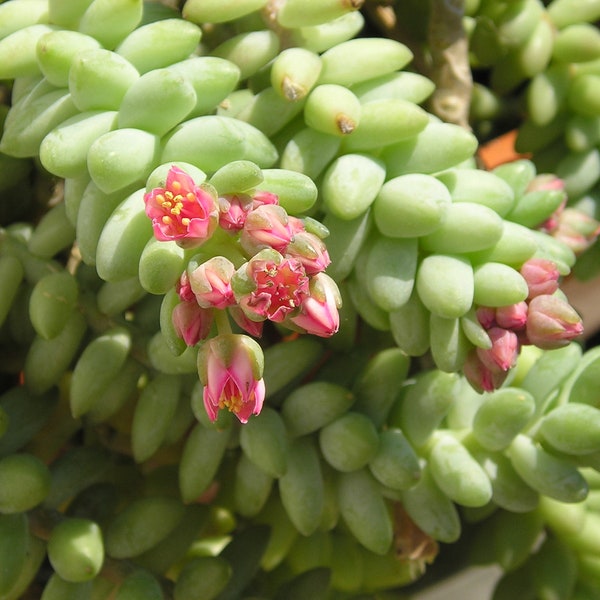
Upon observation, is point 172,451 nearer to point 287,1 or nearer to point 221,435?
point 221,435

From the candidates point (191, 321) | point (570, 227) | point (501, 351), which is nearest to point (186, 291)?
point (191, 321)

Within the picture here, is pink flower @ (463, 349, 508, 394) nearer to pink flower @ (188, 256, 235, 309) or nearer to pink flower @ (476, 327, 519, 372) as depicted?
pink flower @ (476, 327, 519, 372)

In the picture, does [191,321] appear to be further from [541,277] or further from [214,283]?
[541,277]

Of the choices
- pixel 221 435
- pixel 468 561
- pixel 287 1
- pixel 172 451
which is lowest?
pixel 468 561

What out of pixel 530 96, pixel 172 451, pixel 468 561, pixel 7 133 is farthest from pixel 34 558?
pixel 530 96

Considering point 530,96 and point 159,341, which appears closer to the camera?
point 159,341

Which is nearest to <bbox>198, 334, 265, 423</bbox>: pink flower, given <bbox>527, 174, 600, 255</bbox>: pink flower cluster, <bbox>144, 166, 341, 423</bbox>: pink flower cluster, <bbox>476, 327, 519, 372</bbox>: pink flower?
<bbox>144, 166, 341, 423</bbox>: pink flower cluster
